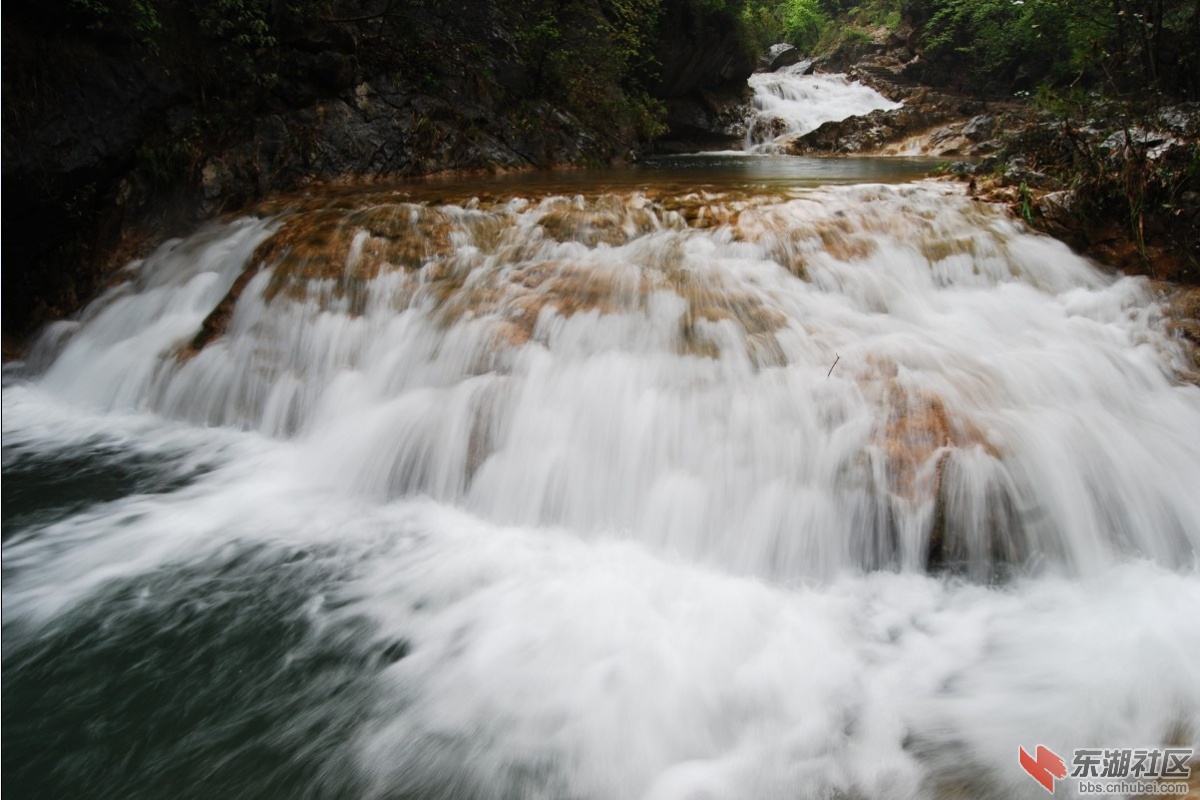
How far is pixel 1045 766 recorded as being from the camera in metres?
1.78

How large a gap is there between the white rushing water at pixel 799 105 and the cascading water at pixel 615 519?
43.7ft

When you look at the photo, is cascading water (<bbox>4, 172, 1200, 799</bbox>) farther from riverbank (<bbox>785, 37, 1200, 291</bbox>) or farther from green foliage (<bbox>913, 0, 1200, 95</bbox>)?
green foliage (<bbox>913, 0, 1200, 95</bbox>)

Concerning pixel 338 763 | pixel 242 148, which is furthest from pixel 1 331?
pixel 338 763

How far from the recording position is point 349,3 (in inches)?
346

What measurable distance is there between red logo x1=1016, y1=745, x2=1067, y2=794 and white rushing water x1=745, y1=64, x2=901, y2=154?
16.2 metres

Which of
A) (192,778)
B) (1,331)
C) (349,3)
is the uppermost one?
(349,3)

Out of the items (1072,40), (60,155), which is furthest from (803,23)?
(60,155)

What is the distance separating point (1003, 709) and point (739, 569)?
1.09 metres

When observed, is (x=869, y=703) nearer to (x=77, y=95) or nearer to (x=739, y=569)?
(x=739, y=569)

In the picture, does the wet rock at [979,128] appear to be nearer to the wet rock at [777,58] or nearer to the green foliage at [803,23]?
the wet rock at [777,58]

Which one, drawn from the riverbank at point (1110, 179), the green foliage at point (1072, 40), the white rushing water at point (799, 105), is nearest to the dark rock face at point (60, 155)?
the riverbank at point (1110, 179)

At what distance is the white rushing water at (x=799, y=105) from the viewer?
55.9 feet

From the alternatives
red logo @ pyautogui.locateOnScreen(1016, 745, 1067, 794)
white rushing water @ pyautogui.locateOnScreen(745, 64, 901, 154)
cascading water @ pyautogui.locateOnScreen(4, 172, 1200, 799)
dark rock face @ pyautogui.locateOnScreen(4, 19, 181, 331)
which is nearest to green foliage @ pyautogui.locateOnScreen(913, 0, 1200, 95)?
white rushing water @ pyautogui.locateOnScreen(745, 64, 901, 154)

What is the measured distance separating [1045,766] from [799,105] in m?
20.6
